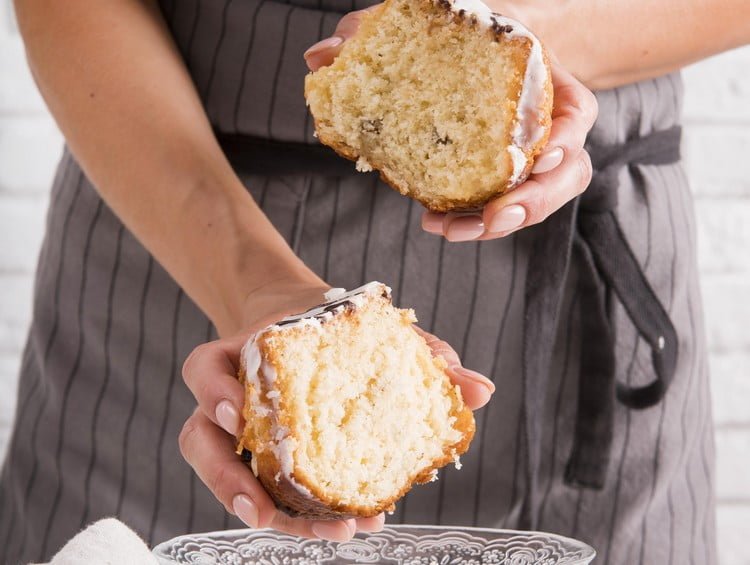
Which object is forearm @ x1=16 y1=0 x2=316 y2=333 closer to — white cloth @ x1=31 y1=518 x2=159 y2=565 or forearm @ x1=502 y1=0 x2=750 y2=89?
white cloth @ x1=31 y1=518 x2=159 y2=565

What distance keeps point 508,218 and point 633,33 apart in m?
0.38

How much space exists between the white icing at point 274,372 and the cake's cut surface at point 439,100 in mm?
101

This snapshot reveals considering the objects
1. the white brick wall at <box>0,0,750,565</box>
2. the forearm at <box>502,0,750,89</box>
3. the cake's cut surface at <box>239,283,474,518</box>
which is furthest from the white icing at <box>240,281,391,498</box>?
the white brick wall at <box>0,0,750,565</box>

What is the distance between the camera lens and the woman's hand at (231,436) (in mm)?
675

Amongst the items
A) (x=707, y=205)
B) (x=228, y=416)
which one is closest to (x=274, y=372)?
(x=228, y=416)

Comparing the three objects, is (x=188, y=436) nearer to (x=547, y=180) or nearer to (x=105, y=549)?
(x=105, y=549)

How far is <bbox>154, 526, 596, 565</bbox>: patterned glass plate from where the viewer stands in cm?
73

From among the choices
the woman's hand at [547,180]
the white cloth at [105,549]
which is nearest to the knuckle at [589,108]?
the woman's hand at [547,180]

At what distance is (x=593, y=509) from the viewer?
115cm

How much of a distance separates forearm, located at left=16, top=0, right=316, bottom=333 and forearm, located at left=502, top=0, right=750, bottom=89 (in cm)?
30

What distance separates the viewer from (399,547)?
793mm

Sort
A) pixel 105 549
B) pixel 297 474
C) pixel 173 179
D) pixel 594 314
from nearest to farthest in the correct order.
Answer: pixel 297 474 < pixel 105 549 < pixel 173 179 < pixel 594 314

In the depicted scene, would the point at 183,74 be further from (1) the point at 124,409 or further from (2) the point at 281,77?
(1) the point at 124,409

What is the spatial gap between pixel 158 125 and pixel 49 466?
1.56ft
